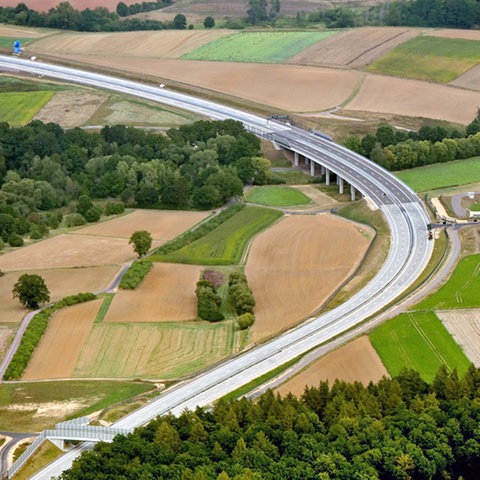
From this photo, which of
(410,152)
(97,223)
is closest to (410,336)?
(97,223)

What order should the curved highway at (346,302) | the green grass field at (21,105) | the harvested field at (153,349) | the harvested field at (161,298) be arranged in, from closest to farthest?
the curved highway at (346,302), the harvested field at (153,349), the harvested field at (161,298), the green grass field at (21,105)

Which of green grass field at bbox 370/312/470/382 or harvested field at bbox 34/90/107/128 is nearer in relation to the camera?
green grass field at bbox 370/312/470/382

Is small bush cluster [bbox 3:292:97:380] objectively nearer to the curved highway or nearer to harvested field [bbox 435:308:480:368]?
the curved highway

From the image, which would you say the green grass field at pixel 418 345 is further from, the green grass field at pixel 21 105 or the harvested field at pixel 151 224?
the green grass field at pixel 21 105

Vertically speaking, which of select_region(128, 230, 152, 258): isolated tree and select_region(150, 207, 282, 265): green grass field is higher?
select_region(128, 230, 152, 258): isolated tree

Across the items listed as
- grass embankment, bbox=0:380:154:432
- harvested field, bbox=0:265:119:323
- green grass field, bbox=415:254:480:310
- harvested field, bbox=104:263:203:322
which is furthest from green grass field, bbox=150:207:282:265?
grass embankment, bbox=0:380:154:432

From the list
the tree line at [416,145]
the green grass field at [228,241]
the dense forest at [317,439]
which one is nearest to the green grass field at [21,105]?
the tree line at [416,145]

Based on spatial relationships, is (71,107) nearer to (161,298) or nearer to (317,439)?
(161,298)

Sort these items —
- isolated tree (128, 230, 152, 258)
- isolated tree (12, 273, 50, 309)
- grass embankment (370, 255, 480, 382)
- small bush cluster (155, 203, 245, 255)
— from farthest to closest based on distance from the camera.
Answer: small bush cluster (155, 203, 245, 255)
isolated tree (128, 230, 152, 258)
isolated tree (12, 273, 50, 309)
grass embankment (370, 255, 480, 382)
